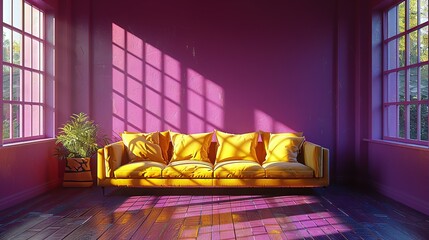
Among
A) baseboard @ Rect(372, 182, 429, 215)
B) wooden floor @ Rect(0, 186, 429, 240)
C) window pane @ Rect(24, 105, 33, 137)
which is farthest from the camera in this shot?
window pane @ Rect(24, 105, 33, 137)

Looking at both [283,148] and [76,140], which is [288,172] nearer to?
[283,148]

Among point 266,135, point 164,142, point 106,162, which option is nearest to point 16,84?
point 106,162

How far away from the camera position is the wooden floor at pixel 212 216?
390cm

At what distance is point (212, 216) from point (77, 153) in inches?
113

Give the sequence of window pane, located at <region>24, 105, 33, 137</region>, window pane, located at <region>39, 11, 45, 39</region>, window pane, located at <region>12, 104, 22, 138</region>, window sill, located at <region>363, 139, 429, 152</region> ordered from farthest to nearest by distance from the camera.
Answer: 1. window pane, located at <region>39, 11, 45, 39</region>
2. window pane, located at <region>24, 105, 33, 137</region>
3. window pane, located at <region>12, 104, 22, 138</region>
4. window sill, located at <region>363, 139, 429, 152</region>

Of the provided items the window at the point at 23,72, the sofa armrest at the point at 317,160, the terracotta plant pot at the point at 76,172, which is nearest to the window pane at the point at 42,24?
the window at the point at 23,72

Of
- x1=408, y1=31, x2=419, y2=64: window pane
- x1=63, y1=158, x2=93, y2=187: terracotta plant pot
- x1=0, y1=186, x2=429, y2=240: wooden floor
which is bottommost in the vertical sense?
x1=0, y1=186, x2=429, y2=240: wooden floor

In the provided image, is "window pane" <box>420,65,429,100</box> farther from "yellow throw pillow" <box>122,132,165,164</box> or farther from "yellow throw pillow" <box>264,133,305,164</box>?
"yellow throw pillow" <box>122,132,165,164</box>

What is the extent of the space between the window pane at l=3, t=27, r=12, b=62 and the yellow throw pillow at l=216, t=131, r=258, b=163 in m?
3.24

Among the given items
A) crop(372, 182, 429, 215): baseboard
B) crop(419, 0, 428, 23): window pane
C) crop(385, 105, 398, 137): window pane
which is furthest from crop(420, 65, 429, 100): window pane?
crop(372, 182, 429, 215): baseboard

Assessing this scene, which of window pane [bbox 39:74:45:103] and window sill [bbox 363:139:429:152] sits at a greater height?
window pane [bbox 39:74:45:103]

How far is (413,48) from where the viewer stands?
5488 mm

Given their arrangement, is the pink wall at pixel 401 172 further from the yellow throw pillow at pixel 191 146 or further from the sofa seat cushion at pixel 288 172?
the yellow throw pillow at pixel 191 146

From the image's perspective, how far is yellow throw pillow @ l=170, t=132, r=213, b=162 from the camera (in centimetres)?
630
